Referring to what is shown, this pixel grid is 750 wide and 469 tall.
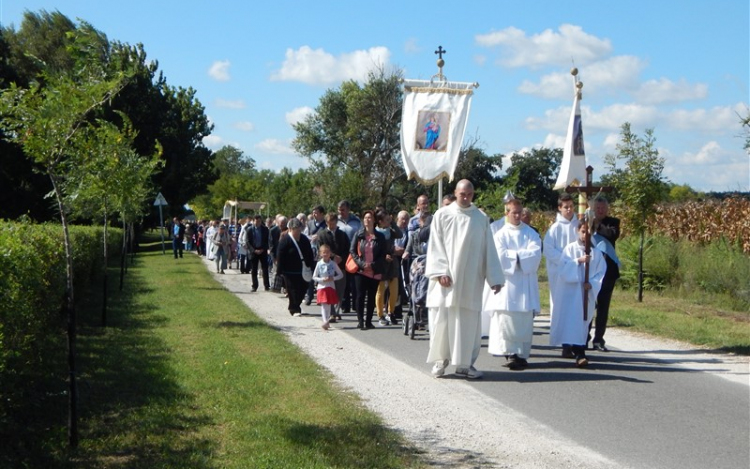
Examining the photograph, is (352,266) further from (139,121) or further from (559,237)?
(139,121)

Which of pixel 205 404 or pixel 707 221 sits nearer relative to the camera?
pixel 205 404

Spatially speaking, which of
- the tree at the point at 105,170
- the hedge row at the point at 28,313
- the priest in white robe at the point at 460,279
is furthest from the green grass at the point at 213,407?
the tree at the point at 105,170

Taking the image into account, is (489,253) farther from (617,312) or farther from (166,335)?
(617,312)

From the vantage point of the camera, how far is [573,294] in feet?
35.5

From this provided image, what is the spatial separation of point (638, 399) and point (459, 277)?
237 centimetres

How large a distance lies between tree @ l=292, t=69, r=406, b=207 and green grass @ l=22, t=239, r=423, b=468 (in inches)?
1240

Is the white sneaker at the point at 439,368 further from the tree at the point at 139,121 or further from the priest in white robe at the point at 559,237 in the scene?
the tree at the point at 139,121

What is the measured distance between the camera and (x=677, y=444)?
22.2ft

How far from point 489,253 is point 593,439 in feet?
10.6

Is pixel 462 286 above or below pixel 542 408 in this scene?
above

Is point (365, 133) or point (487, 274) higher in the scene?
point (365, 133)

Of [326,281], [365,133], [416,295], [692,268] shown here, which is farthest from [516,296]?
[365,133]

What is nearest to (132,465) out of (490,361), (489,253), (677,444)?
(677,444)

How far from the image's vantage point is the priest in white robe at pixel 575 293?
1050cm
